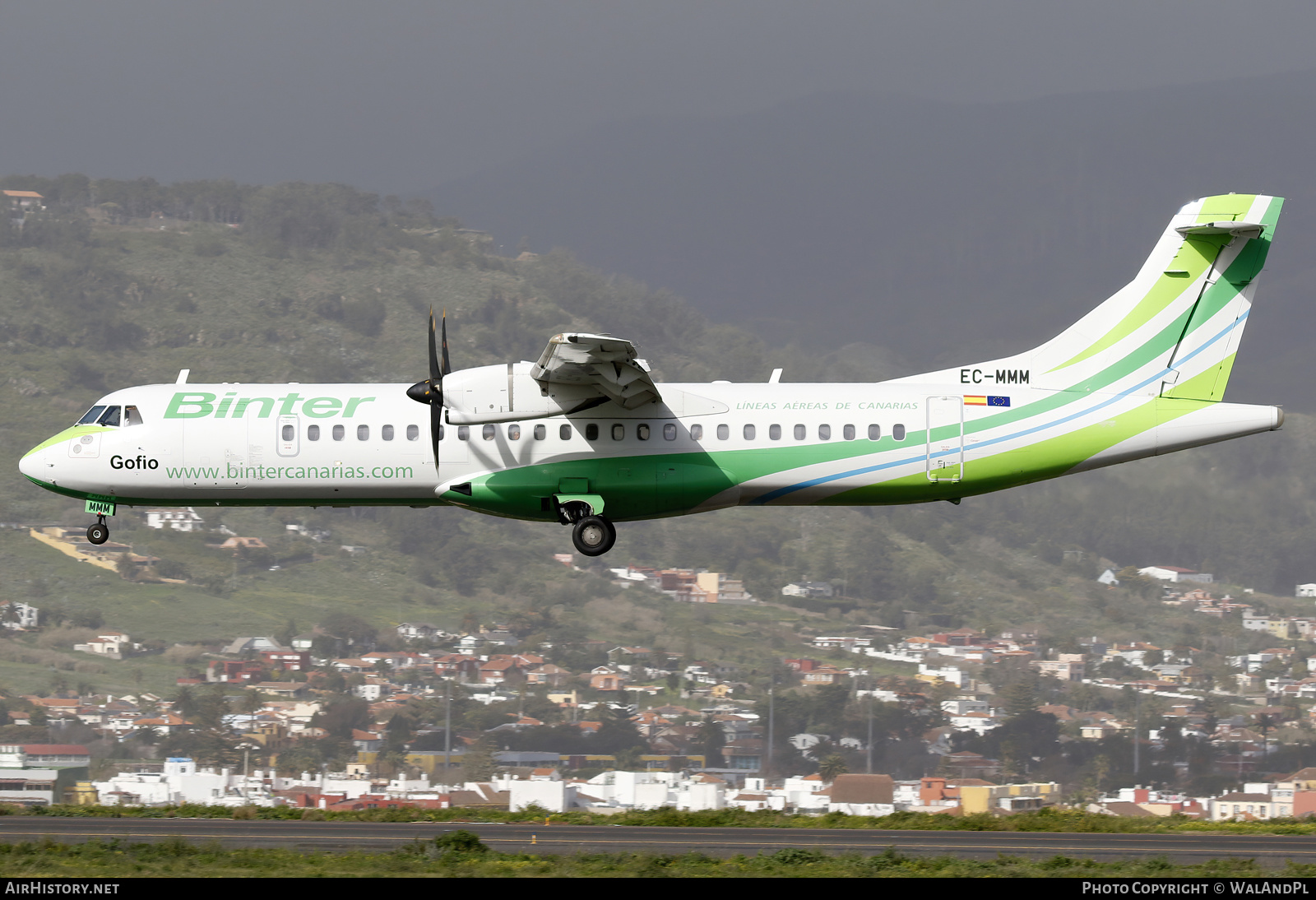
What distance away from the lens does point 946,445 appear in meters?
31.3

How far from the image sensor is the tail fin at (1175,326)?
3222 centimetres

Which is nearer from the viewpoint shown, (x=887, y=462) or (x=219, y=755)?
(x=887, y=462)

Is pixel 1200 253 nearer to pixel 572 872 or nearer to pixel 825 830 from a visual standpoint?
pixel 825 830

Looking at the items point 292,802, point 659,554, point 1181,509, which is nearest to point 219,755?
point 292,802

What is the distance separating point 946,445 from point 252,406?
48.7ft

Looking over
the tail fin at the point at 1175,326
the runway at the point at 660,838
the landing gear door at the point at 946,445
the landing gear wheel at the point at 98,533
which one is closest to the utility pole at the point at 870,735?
the tail fin at the point at 1175,326

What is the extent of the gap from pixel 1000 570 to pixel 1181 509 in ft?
87.1

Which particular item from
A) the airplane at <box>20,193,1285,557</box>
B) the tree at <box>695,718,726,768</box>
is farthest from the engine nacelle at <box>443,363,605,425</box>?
the tree at <box>695,718,726,768</box>

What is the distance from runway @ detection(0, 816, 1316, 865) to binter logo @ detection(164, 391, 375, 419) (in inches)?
334

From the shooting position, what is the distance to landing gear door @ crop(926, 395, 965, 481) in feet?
103

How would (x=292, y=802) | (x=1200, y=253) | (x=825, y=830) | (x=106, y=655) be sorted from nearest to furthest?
(x=825, y=830), (x=1200, y=253), (x=292, y=802), (x=106, y=655)

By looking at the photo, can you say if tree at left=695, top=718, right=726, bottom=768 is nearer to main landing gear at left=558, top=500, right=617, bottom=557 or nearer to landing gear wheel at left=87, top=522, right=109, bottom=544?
landing gear wheel at left=87, top=522, right=109, bottom=544

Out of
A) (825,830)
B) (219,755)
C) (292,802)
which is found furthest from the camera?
(219,755)

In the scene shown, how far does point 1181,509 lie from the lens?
171 metres
